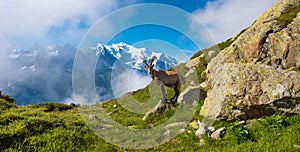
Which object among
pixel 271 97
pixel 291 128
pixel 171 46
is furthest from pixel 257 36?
pixel 291 128

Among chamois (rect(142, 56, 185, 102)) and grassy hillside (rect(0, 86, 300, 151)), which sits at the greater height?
chamois (rect(142, 56, 185, 102))

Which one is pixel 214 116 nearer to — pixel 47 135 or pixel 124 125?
pixel 124 125

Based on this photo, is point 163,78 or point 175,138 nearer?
point 175,138

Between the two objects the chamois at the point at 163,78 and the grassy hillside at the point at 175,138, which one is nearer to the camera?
the grassy hillside at the point at 175,138

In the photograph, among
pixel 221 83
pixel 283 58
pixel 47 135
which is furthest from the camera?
pixel 283 58

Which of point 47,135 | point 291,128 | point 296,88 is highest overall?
point 47,135

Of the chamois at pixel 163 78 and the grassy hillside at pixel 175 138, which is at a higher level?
the chamois at pixel 163 78

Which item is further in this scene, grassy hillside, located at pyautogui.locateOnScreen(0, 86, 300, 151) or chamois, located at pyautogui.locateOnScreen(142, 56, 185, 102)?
chamois, located at pyautogui.locateOnScreen(142, 56, 185, 102)

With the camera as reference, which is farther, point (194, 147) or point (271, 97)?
point (271, 97)

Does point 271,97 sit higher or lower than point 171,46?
lower

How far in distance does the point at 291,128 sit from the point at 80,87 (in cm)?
1238

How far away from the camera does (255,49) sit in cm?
2272

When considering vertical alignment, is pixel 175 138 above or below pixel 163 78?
below

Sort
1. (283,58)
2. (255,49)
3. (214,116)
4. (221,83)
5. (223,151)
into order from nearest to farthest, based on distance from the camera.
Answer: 1. (223,151)
2. (214,116)
3. (221,83)
4. (283,58)
5. (255,49)
